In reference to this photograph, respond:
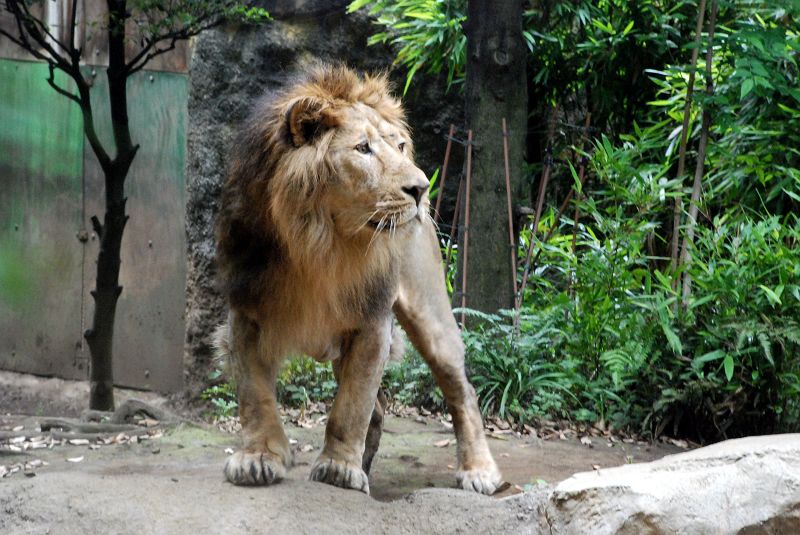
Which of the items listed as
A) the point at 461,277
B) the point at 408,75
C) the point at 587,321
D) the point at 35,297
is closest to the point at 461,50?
the point at 408,75

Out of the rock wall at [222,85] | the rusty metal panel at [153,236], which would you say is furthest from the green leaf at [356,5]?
the rusty metal panel at [153,236]

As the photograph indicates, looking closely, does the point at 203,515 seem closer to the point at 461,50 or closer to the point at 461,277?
the point at 461,277

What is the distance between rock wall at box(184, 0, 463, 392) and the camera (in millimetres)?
6625

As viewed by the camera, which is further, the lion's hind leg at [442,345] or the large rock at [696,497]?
the lion's hind leg at [442,345]

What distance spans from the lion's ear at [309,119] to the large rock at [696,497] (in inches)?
54.4

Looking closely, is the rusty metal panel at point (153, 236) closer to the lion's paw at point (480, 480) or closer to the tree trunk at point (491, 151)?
the tree trunk at point (491, 151)

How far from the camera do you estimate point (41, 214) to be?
7.39m

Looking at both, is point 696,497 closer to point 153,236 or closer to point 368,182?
point 368,182

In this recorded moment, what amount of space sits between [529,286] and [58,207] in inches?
134

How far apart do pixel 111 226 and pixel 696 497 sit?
366cm

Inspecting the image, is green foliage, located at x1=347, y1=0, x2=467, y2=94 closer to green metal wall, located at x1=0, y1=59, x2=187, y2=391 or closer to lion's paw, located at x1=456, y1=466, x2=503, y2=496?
green metal wall, located at x1=0, y1=59, x2=187, y2=391

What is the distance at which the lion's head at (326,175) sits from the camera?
3.30 meters

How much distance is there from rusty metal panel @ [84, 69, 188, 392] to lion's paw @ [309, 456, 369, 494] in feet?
12.1

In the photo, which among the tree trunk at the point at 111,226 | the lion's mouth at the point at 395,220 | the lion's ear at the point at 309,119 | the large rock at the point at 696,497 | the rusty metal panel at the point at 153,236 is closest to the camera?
the large rock at the point at 696,497
